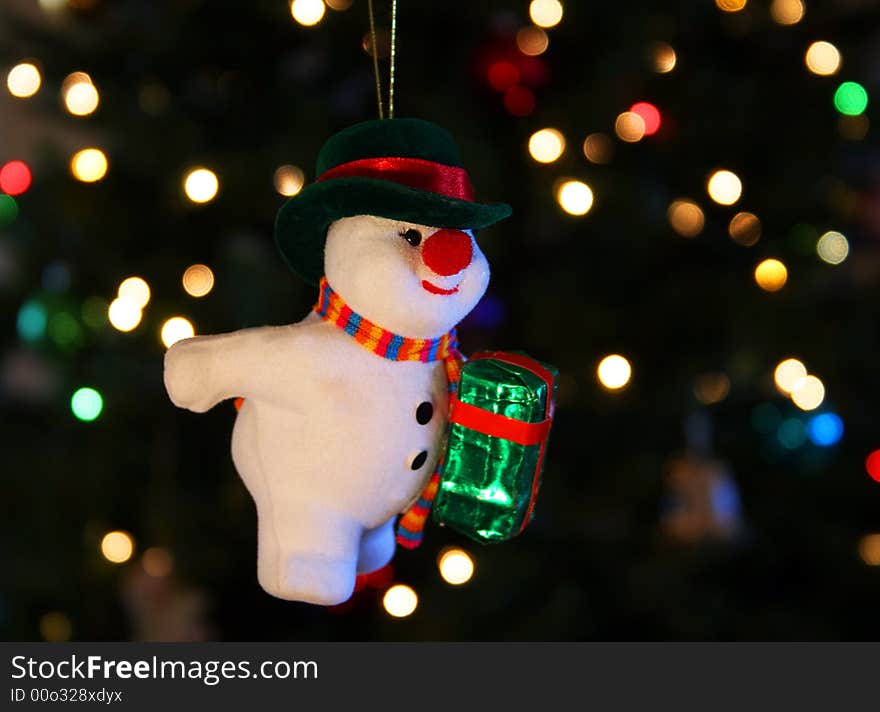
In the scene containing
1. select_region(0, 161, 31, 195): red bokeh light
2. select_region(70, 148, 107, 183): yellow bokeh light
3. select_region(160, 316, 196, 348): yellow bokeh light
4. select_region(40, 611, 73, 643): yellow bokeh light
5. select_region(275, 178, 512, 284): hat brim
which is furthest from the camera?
select_region(40, 611, 73, 643): yellow bokeh light

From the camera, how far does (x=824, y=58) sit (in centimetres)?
131

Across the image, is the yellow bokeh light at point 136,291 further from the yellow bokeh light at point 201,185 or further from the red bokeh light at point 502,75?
the red bokeh light at point 502,75

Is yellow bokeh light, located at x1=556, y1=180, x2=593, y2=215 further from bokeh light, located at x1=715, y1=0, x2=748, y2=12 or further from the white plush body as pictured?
the white plush body

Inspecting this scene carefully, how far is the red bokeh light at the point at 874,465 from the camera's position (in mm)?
1537

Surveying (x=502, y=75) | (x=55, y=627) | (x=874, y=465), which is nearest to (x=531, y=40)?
(x=502, y=75)

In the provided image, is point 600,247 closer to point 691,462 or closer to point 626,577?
point 691,462

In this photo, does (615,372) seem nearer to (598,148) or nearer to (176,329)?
(598,148)

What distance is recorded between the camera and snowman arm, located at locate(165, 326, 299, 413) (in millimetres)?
675

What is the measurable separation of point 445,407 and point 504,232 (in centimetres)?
59

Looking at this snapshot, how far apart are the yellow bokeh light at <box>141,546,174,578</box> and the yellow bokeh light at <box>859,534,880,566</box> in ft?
3.31

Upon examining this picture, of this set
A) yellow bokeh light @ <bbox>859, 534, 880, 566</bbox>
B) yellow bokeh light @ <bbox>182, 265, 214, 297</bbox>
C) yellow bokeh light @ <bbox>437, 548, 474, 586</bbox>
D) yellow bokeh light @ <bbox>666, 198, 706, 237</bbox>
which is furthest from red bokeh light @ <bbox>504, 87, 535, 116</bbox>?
yellow bokeh light @ <bbox>859, 534, 880, 566</bbox>

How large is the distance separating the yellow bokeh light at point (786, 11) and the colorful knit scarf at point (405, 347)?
835mm

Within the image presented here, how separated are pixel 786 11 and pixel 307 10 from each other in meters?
0.64
